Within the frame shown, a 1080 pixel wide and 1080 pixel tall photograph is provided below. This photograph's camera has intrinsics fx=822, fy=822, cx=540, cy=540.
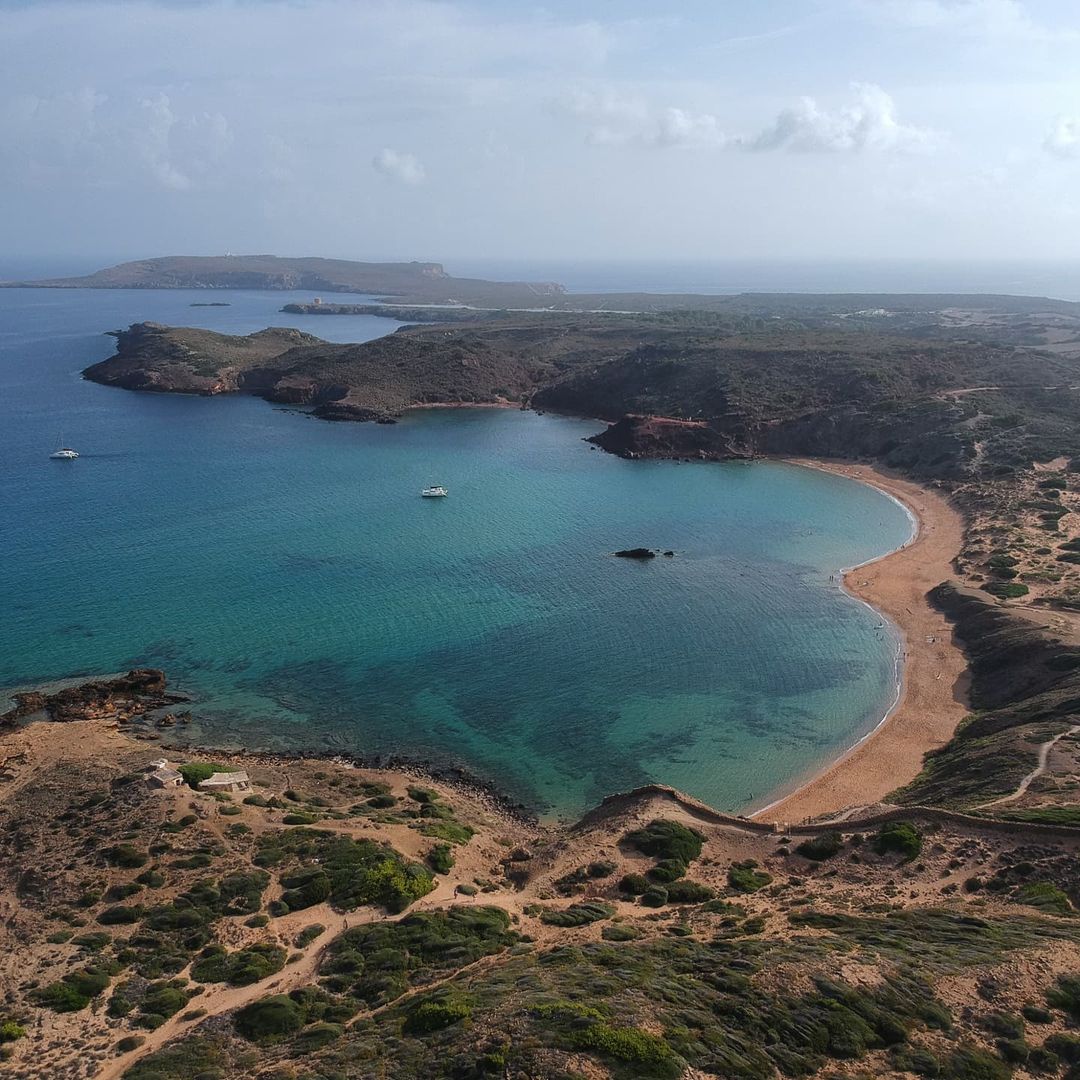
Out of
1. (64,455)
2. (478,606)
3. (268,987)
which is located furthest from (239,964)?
(64,455)

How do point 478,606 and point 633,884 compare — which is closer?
point 633,884

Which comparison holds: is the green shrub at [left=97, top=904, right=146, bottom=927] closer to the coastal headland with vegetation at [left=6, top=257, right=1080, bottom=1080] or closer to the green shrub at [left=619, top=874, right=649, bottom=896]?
the coastal headland with vegetation at [left=6, top=257, right=1080, bottom=1080]

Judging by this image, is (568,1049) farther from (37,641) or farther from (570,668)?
(37,641)

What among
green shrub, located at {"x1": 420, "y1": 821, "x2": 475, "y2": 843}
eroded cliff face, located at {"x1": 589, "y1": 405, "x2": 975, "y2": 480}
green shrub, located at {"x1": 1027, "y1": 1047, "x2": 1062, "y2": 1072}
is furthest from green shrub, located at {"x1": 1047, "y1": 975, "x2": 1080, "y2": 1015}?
eroded cliff face, located at {"x1": 589, "y1": 405, "x2": 975, "y2": 480}

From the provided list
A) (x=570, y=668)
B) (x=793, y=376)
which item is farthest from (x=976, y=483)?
(x=570, y=668)

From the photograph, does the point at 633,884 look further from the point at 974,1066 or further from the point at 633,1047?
the point at 974,1066

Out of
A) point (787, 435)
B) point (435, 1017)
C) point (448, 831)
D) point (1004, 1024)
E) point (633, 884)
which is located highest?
point (787, 435)
